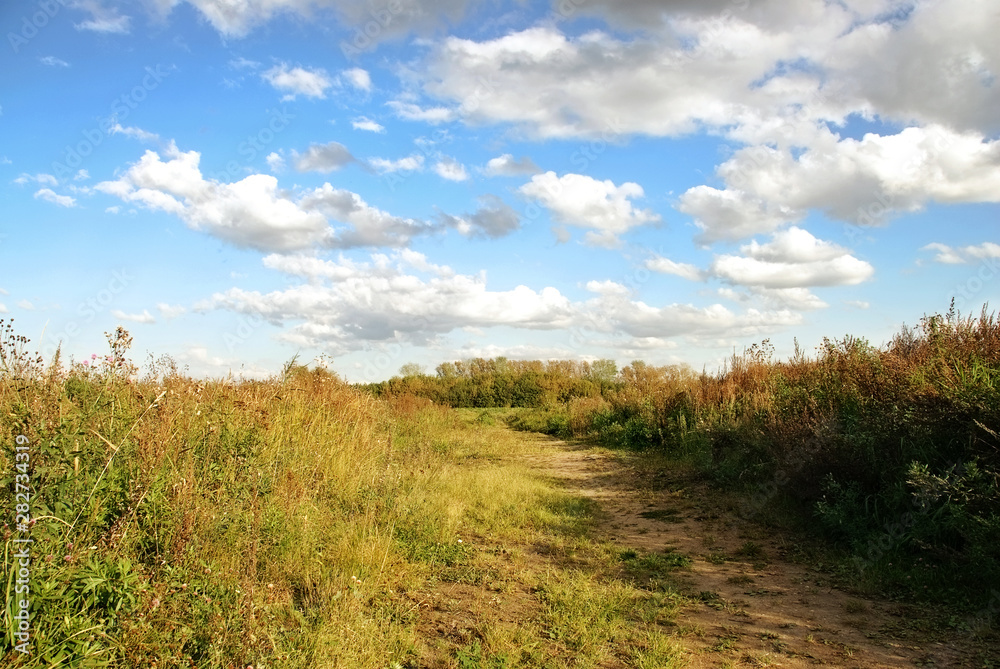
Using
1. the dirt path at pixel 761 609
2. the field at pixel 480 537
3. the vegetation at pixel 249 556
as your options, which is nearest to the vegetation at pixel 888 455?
the field at pixel 480 537

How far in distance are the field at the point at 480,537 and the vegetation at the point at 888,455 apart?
3 cm

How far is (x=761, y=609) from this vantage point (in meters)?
4.76

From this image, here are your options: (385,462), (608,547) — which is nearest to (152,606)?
(608,547)

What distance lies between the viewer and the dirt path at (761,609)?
393cm

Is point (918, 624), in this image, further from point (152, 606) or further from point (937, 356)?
point (152, 606)

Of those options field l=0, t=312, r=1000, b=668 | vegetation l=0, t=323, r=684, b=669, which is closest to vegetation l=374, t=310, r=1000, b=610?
field l=0, t=312, r=1000, b=668

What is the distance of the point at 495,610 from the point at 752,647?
6.14ft

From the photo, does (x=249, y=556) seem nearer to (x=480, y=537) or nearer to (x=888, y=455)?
(x=480, y=537)

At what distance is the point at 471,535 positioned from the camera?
6.84 metres

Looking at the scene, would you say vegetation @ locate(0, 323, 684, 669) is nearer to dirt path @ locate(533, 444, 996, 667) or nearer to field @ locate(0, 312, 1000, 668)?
field @ locate(0, 312, 1000, 668)

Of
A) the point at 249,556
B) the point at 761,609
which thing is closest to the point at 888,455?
the point at 761,609

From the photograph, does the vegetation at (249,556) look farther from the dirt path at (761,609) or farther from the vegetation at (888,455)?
the vegetation at (888,455)

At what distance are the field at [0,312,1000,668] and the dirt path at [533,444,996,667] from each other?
0.03 m

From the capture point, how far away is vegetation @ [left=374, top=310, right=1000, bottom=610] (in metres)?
4.96
